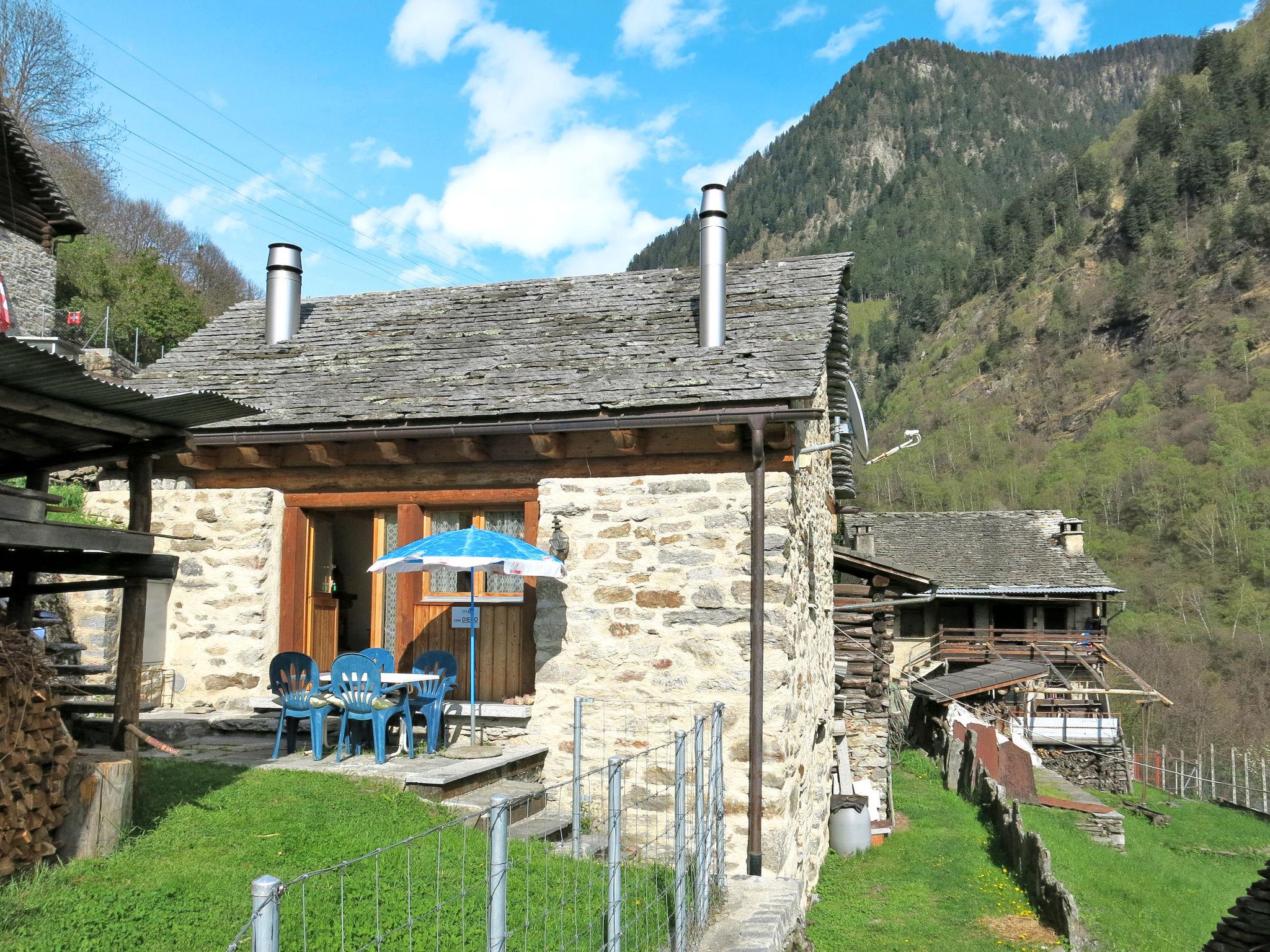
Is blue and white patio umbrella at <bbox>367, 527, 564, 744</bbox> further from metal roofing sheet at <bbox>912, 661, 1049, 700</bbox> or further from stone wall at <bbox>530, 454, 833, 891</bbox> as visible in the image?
metal roofing sheet at <bbox>912, 661, 1049, 700</bbox>

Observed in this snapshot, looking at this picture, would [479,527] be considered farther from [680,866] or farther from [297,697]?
[680,866]

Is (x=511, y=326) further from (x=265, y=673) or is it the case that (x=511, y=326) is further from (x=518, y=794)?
(x=518, y=794)

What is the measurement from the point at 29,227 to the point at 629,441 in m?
24.2

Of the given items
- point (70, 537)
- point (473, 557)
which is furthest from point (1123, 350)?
point (70, 537)

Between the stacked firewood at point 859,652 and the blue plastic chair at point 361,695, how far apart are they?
29.0 feet

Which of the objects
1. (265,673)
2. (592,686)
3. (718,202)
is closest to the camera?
(592,686)

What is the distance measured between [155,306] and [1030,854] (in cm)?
3084

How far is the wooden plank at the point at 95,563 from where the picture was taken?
5.29 metres

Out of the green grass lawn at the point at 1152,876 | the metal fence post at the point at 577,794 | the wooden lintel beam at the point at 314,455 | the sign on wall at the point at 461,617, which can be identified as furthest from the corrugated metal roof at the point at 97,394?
the green grass lawn at the point at 1152,876

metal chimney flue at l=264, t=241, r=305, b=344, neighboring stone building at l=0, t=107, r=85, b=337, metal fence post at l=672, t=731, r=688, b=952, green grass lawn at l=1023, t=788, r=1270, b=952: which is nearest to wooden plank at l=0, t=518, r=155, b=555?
metal fence post at l=672, t=731, r=688, b=952

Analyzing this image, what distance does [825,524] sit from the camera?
11.1m

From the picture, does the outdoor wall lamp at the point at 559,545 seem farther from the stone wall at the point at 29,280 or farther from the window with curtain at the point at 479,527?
the stone wall at the point at 29,280

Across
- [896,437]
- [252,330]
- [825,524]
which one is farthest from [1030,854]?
[896,437]

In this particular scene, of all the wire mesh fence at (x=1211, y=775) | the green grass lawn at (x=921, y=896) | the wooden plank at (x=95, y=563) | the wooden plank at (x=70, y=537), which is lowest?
the wire mesh fence at (x=1211, y=775)
